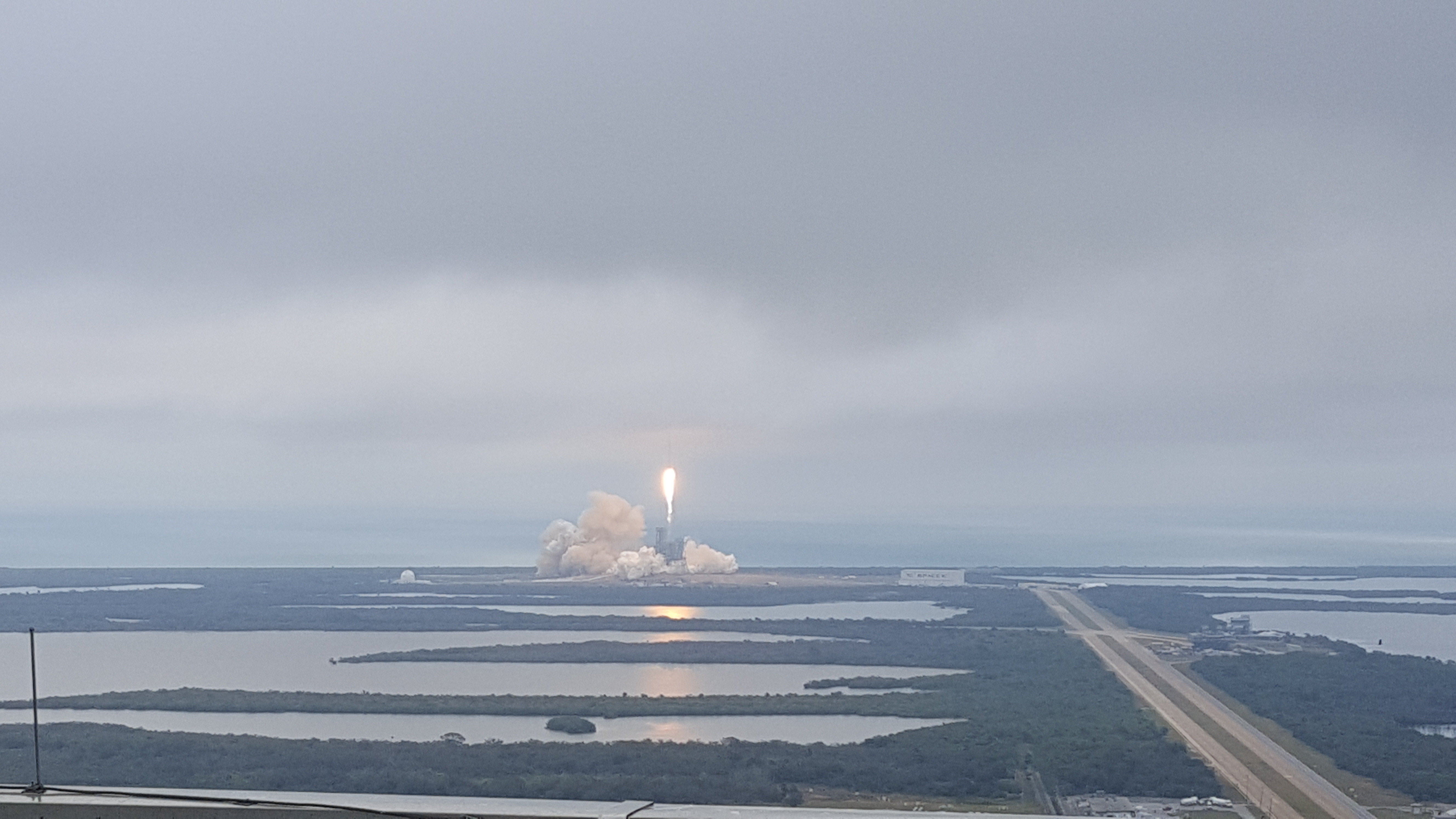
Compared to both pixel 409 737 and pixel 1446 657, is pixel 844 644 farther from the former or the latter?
pixel 409 737

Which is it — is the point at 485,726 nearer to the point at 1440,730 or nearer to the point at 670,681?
the point at 670,681

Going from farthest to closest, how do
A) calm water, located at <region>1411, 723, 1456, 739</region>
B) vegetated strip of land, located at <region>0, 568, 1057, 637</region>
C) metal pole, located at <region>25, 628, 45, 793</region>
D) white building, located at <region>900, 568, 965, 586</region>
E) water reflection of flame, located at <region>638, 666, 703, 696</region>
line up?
white building, located at <region>900, 568, 965, 586</region> → vegetated strip of land, located at <region>0, 568, 1057, 637</region> → water reflection of flame, located at <region>638, 666, 703, 696</region> → calm water, located at <region>1411, 723, 1456, 739</region> → metal pole, located at <region>25, 628, 45, 793</region>

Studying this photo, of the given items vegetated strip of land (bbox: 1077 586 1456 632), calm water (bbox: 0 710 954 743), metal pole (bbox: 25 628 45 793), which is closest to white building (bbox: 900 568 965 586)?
vegetated strip of land (bbox: 1077 586 1456 632)

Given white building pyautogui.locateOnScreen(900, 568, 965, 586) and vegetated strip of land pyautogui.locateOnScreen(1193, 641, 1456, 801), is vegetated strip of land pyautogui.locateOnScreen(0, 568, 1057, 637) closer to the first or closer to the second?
white building pyautogui.locateOnScreen(900, 568, 965, 586)

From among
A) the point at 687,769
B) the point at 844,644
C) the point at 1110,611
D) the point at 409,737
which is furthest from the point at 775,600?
the point at 687,769

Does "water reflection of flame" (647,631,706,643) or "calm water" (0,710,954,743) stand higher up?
"calm water" (0,710,954,743)

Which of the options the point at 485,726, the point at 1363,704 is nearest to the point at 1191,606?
the point at 1363,704
